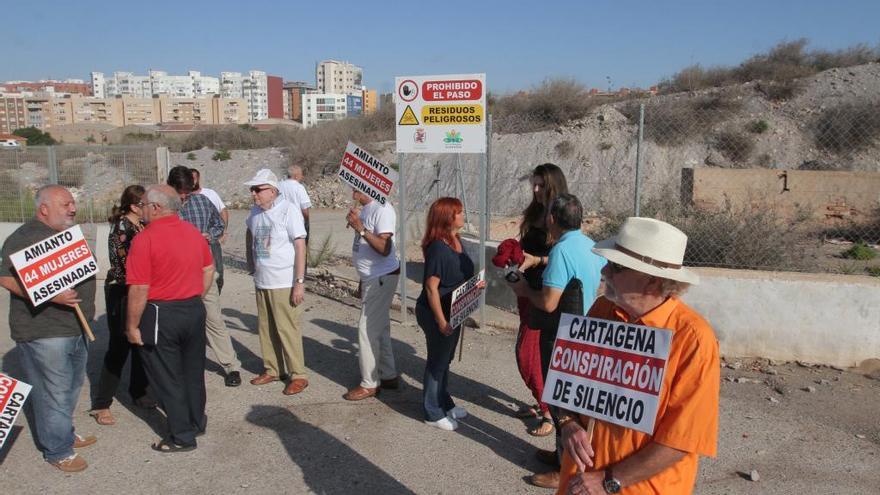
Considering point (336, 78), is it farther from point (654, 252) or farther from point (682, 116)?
point (654, 252)

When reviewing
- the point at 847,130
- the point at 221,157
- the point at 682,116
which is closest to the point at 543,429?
the point at 682,116

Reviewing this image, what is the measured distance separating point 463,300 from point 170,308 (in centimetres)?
206

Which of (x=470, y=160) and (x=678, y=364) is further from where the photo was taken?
(x=470, y=160)

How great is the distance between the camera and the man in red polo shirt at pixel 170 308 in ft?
14.4

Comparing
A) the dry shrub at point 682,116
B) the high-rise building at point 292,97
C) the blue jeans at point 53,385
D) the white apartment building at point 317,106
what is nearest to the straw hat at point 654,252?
the blue jeans at point 53,385

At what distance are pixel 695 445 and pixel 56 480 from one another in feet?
13.6

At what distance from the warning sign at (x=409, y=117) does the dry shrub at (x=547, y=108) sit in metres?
17.6

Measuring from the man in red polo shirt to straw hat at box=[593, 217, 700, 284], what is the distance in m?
3.20

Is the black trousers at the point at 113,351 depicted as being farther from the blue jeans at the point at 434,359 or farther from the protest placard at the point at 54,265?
the blue jeans at the point at 434,359

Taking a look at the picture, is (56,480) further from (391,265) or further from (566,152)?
(566,152)

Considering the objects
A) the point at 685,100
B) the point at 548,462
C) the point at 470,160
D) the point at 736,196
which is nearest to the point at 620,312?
the point at 548,462

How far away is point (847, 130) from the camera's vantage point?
19328 millimetres

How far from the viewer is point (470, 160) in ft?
66.4

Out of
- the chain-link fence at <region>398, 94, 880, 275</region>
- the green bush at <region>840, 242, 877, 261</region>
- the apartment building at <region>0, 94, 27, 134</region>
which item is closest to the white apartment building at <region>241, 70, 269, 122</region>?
the apartment building at <region>0, 94, 27, 134</region>
